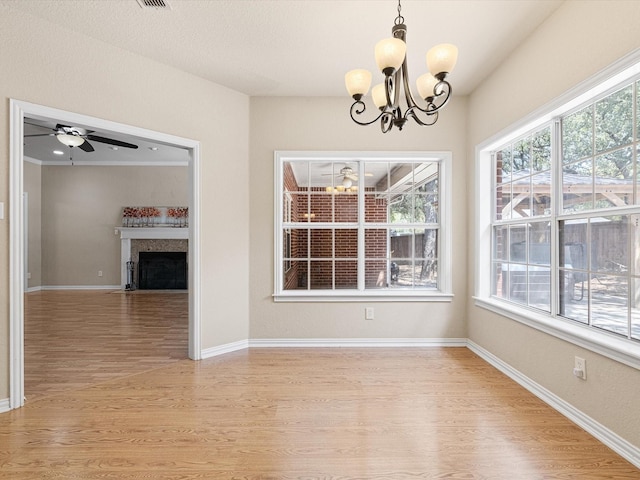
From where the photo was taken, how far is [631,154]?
188 centimetres

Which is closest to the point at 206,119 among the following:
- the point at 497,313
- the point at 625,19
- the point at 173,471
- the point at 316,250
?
the point at 316,250

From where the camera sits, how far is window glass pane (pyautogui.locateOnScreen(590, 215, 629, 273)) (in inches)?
75.5

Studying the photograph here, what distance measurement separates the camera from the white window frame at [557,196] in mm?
1825

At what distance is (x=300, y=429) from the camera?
6.75 feet

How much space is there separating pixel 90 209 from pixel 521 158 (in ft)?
28.3

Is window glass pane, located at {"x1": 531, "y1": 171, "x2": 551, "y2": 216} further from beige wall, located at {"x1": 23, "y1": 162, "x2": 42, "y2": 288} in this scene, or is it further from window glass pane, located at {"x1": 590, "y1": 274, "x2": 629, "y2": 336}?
beige wall, located at {"x1": 23, "y1": 162, "x2": 42, "y2": 288}

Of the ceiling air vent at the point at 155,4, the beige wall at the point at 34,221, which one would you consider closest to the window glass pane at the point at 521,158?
the ceiling air vent at the point at 155,4

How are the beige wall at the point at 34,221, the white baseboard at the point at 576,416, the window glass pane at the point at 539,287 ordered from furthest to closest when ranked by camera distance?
the beige wall at the point at 34,221, the window glass pane at the point at 539,287, the white baseboard at the point at 576,416

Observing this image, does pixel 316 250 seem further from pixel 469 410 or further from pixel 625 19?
pixel 625 19

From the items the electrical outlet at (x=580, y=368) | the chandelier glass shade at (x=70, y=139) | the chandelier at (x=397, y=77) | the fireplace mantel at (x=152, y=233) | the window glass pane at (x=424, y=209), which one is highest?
the chandelier glass shade at (x=70, y=139)

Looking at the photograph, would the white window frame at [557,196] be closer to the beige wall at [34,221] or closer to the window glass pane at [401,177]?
the window glass pane at [401,177]

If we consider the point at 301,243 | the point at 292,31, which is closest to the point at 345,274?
the point at 301,243

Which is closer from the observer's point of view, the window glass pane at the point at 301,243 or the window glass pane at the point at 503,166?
the window glass pane at the point at 503,166

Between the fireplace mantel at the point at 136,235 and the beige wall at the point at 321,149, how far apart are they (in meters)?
4.67
